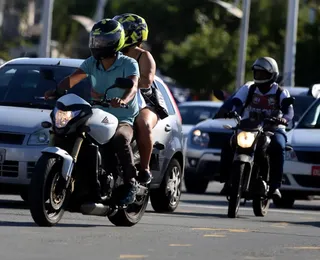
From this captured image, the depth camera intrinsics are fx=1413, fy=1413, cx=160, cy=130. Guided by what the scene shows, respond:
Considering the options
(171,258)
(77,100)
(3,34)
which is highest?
(77,100)

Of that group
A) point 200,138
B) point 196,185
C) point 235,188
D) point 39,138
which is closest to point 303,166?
point 235,188

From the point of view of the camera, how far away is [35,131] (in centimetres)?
1409

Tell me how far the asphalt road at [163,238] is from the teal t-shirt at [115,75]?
3.31 feet

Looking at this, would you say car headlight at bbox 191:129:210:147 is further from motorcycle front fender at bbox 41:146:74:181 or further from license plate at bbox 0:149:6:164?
motorcycle front fender at bbox 41:146:74:181

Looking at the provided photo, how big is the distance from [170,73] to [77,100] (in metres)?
48.6

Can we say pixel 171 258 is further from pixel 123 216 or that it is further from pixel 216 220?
pixel 216 220

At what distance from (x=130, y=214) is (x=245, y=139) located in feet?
8.63

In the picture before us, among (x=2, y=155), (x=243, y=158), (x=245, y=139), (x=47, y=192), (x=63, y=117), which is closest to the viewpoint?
(x=47, y=192)

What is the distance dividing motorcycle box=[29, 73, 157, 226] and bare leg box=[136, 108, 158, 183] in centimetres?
49

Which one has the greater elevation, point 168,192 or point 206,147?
point 168,192

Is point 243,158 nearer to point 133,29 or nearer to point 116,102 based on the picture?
point 133,29

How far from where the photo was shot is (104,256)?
965 centimetres

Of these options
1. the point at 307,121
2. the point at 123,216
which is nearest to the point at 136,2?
the point at 307,121

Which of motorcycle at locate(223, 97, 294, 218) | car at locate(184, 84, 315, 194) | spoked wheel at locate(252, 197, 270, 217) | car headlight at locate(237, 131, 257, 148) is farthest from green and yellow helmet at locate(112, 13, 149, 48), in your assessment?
car at locate(184, 84, 315, 194)
